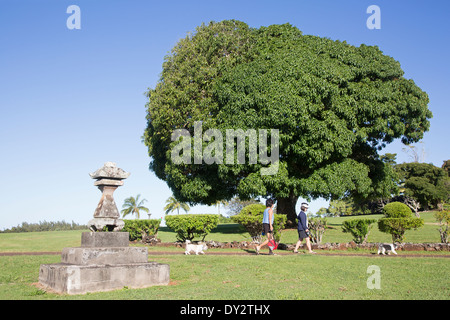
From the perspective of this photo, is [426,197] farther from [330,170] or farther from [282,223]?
[282,223]

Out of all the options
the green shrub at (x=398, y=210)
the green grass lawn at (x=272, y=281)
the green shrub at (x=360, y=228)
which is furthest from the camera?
the green shrub at (x=398, y=210)

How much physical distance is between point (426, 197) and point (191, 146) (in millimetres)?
36581

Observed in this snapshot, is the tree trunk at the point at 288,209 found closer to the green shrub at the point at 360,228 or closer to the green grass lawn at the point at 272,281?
the green shrub at the point at 360,228

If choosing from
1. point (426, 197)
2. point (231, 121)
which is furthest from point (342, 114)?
point (426, 197)

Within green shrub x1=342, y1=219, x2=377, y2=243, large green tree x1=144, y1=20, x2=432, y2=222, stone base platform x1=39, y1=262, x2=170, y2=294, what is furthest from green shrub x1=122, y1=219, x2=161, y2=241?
stone base platform x1=39, y1=262, x2=170, y2=294

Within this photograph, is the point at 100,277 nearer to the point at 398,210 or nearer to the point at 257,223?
the point at 257,223

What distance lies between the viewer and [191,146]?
838 inches

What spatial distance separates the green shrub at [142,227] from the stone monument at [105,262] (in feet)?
39.3

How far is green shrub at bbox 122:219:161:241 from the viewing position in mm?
20453

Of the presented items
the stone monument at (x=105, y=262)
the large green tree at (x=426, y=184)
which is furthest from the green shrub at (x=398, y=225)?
the large green tree at (x=426, y=184)

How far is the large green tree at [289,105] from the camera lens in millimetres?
19484

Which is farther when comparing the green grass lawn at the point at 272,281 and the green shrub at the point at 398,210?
the green shrub at the point at 398,210

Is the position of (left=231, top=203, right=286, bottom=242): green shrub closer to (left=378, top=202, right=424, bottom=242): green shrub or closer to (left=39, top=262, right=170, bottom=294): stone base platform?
(left=378, top=202, right=424, bottom=242): green shrub

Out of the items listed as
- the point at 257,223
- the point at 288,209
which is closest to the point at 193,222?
the point at 257,223
